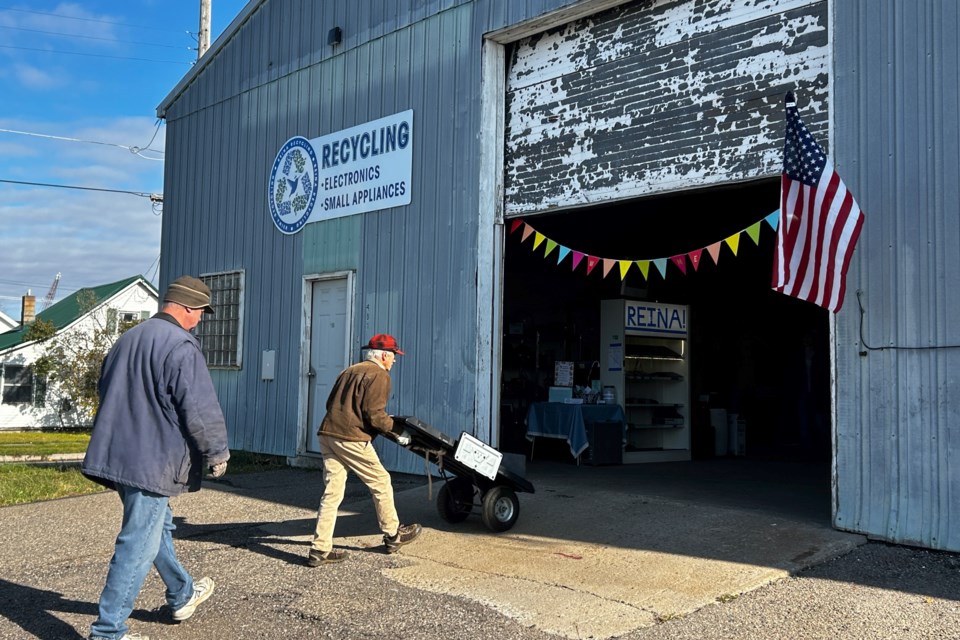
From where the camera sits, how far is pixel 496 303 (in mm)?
10727

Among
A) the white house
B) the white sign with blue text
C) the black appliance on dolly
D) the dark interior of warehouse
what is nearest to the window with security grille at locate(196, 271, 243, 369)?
the dark interior of warehouse

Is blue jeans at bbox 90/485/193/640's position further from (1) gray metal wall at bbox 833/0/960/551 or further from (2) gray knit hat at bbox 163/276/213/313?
(1) gray metal wall at bbox 833/0/960/551

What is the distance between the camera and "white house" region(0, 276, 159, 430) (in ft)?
107

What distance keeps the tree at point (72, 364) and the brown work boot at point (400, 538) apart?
2636cm

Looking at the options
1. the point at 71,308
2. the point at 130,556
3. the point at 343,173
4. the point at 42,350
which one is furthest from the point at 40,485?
the point at 71,308

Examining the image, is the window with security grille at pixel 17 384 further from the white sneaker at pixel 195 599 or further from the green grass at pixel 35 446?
the white sneaker at pixel 195 599

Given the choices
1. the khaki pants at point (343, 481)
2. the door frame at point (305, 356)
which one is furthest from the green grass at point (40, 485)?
the khaki pants at point (343, 481)

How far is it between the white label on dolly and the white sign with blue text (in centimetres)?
686

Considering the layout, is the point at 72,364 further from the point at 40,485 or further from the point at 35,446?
the point at 40,485

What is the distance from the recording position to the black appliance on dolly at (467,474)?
717cm

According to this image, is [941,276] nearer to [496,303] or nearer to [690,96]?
→ [690,96]

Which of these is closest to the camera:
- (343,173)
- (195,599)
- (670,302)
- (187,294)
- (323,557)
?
(187,294)

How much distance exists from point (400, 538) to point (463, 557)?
1.72 ft

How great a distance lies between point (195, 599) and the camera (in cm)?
542
